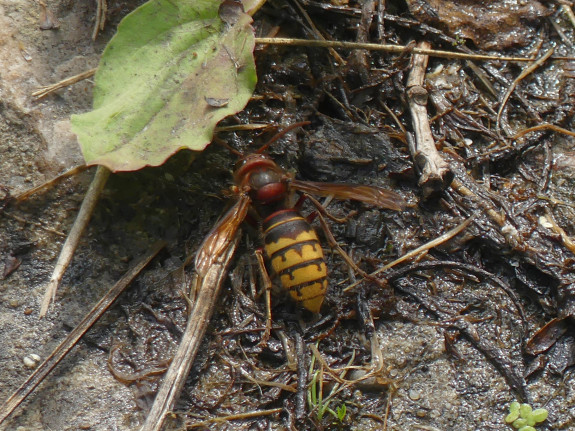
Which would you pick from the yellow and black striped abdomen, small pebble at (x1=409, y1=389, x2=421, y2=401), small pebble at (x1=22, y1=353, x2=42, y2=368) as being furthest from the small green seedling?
small pebble at (x1=22, y1=353, x2=42, y2=368)

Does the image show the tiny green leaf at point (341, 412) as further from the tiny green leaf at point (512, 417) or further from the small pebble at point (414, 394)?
the tiny green leaf at point (512, 417)

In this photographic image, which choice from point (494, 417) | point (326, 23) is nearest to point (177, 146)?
point (326, 23)

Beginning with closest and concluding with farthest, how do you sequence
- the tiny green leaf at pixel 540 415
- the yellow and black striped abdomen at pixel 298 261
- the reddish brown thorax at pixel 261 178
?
the tiny green leaf at pixel 540 415, the yellow and black striped abdomen at pixel 298 261, the reddish brown thorax at pixel 261 178

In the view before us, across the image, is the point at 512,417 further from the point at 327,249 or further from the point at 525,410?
the point at 327,249

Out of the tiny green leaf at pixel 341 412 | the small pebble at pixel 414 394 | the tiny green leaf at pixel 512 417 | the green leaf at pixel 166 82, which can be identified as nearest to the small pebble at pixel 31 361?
the green leaf at pixel 166 82

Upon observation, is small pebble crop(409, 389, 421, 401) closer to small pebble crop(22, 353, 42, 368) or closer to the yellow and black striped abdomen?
the yellow and black striped abdomen

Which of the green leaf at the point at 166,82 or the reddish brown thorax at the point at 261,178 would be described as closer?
the green leaf at the point at 166,82
